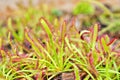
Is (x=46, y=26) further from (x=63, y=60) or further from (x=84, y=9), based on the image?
(x=84, y=9)

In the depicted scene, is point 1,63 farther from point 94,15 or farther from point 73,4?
point 73,4

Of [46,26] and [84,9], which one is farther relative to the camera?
[84,9]

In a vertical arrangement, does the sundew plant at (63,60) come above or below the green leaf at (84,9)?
below

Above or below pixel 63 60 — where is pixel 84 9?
above

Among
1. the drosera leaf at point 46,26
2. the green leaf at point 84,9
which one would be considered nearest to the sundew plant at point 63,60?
the drosera leaf at point 46,26

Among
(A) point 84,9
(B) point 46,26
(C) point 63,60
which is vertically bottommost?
(C) point 63,60

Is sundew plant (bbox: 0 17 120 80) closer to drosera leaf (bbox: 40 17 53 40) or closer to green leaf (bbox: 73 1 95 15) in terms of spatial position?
drosera leaf (bbox: 40 17 53 40)

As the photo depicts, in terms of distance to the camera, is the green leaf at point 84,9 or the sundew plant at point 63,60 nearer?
the sundew plant at point 63,60

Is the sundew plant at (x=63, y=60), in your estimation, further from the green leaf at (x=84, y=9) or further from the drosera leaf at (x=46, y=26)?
the green leaf at (x=84, y=9)

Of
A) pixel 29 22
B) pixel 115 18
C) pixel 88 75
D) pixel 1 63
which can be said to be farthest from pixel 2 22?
pixel 88 75

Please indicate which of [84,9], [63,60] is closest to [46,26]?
[63,60]
